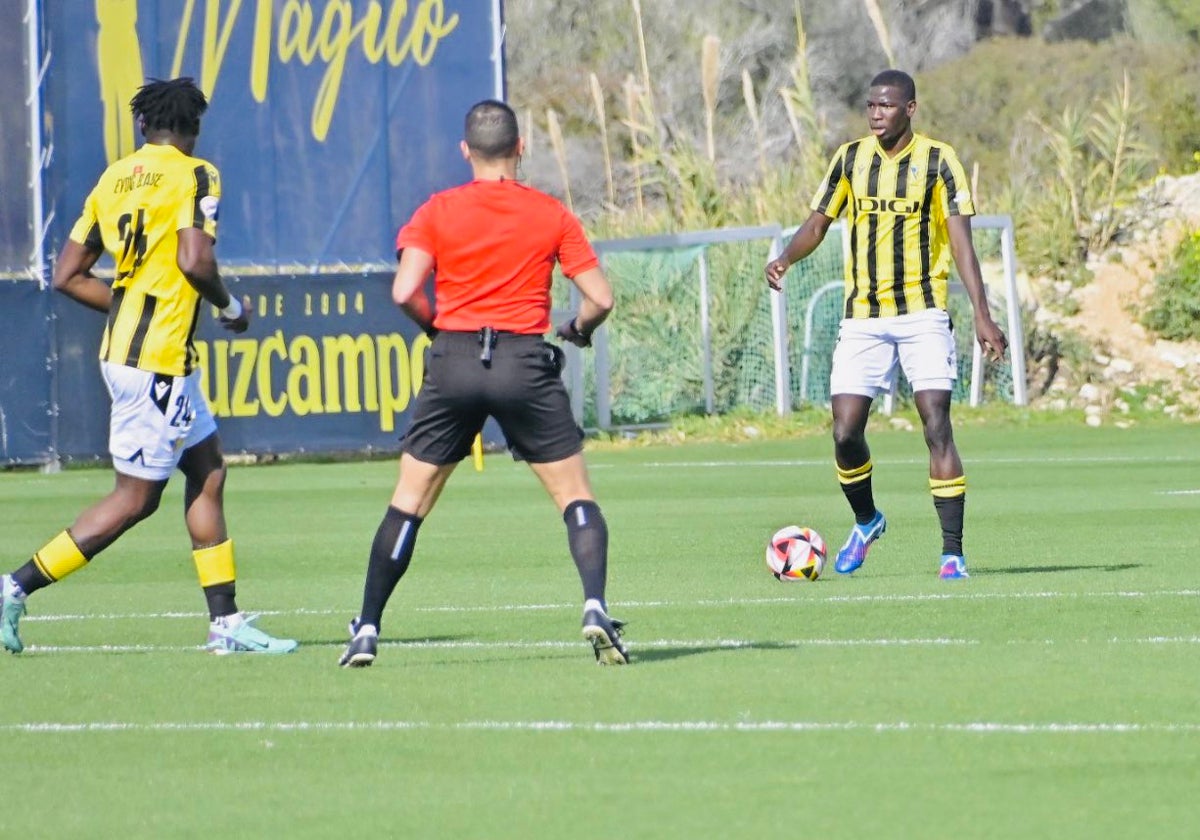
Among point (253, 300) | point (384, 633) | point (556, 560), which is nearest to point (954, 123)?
point (253, 300)

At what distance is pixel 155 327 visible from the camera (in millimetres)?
8828

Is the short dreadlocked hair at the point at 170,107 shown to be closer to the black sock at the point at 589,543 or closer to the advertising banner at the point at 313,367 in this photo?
the black sock at the point at 589,543

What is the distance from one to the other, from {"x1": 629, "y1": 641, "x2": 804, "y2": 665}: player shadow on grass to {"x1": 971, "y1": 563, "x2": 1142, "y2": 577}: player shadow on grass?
2.67 meters

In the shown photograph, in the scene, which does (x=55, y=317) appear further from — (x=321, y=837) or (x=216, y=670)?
(x=321, y=837)

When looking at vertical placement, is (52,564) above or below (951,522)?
above

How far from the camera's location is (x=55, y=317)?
814 inches

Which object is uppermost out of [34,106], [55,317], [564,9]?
[564,9]

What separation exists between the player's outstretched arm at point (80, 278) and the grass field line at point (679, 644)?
136cm

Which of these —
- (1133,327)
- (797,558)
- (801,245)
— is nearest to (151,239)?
(797,558)

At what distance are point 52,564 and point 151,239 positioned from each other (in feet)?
4.30

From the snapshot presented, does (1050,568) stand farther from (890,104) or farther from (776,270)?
(890,104)

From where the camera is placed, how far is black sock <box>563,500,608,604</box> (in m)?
8.16

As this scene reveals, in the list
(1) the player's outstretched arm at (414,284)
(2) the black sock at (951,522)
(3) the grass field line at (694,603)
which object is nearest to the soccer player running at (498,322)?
(1) the player's outstretched arm at (414,284)

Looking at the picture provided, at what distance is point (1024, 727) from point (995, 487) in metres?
10.3
